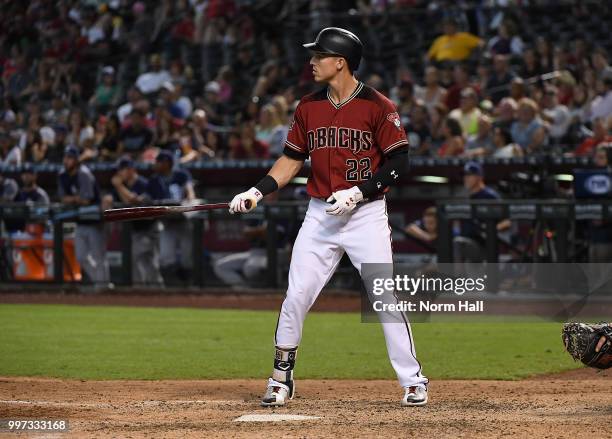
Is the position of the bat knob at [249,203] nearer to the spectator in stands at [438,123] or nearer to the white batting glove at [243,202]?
the white batting glove at [243,202]

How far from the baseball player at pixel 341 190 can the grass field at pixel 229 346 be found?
1852mm

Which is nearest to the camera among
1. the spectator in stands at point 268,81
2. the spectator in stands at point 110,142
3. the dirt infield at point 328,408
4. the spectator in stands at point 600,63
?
the dirt infield at point 328,408

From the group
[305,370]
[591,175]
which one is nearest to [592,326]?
[305,370]

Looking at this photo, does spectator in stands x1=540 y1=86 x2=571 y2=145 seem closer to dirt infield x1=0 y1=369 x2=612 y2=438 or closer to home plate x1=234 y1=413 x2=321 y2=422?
dirt infield x1=0 y1=369 x2=612 y2=438

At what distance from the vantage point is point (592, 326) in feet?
21.0

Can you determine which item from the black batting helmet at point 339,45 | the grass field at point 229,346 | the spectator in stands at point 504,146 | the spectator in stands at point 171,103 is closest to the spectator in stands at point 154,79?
the spectator in stands at point 171,103

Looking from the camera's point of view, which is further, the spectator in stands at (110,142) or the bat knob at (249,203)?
the spectator in stands at (110,142)

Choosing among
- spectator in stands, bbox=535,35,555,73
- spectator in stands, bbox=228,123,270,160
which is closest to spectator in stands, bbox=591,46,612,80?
spectator in stands, bbox=535,35,555,73

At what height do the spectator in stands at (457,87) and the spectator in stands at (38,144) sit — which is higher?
the spectator in stands at (457,87)

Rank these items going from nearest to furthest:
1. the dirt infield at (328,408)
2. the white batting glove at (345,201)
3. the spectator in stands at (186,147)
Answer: the dirt infield at (328,408), the white batting glove at (345,201), the spectator in stands at (186,147)

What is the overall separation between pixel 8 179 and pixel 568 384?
11.0m

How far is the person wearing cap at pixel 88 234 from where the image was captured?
49.8 ft

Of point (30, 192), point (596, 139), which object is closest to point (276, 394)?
point (596, 139)

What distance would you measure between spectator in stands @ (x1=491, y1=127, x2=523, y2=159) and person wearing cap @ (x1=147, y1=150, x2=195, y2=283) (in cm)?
373
